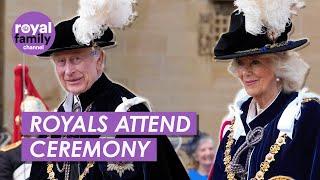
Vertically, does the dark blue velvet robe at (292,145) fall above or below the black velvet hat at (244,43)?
below

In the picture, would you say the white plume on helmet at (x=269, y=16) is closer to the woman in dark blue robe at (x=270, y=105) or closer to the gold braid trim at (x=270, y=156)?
the woman in dark blue robe at (x=270, y=105)

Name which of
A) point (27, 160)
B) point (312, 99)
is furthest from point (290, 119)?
point (27, 160)

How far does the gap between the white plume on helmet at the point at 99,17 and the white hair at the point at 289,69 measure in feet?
2.03

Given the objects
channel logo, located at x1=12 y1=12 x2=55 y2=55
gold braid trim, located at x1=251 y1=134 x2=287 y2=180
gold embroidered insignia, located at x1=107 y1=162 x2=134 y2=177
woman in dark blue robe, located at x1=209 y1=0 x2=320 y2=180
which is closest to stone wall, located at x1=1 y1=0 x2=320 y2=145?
channel logo, located at x1=12 y1=12 x2=55 y2=55

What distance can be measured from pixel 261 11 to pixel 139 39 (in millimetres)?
3050

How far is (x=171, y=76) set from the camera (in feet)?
20.8

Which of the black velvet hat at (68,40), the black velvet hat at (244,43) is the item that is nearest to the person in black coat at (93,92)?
the black velvet hat at (68,40)

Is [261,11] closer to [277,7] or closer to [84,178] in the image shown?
[277,7]

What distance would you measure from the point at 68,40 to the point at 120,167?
0.47 meters

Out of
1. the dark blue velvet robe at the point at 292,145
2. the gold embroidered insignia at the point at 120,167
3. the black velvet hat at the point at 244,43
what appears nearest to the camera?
the dark blue velvet robe at the point at 292,145

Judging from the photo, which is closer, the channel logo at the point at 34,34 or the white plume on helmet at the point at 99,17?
the white plume on helmet at the point at 99,17

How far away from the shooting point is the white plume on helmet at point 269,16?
3.31m

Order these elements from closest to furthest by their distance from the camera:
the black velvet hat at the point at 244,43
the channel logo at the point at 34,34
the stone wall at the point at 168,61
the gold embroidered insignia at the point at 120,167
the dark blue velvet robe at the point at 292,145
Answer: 1. the dark blue velvet robe at the point at 292,145
2. the black velvet hat at the point at 244,43
3. the gold embroidered insignia at the point at 120,167
4. the channel logo at the point at 34,34
5. the stone wall at the point at 168,61

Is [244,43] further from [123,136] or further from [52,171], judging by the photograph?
[52,171]
